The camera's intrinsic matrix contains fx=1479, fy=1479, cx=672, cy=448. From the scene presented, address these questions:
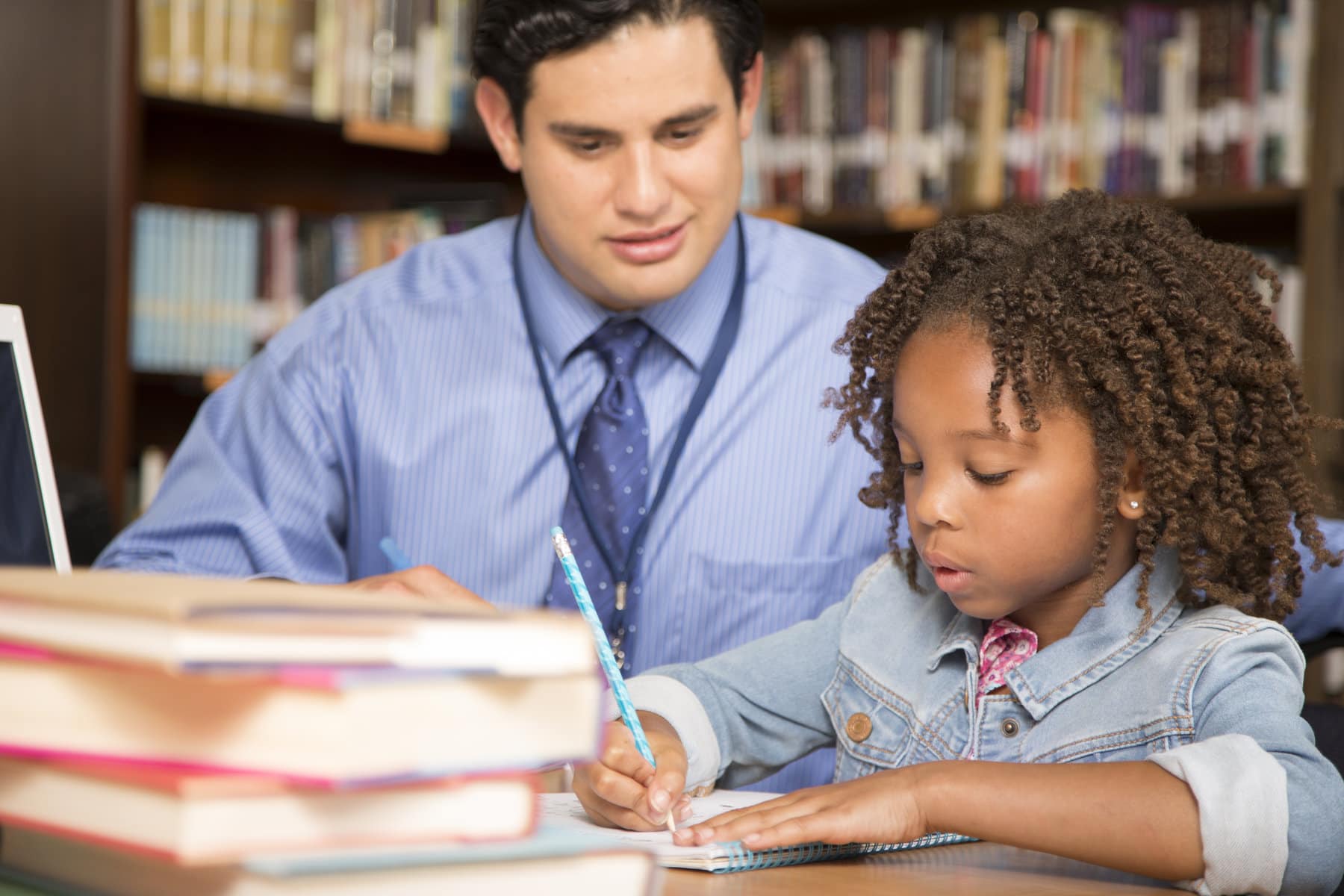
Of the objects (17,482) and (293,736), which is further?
(17,482)

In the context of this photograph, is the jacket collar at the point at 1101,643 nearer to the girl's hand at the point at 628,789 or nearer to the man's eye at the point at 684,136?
the girl's hand at the point at 628,789

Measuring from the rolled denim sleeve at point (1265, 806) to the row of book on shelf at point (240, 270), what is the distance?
84.1 inches

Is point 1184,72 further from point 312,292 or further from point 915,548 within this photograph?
point 915,548

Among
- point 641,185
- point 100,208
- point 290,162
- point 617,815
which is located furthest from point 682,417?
point 290,162

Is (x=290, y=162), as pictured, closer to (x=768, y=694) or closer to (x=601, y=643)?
(x=768, y=694)

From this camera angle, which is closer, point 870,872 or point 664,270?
point 870,872

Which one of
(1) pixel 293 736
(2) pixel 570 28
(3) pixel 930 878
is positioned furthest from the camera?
(2) pixel 570 28

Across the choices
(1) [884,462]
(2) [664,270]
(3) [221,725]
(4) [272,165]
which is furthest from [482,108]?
(4) [272,165]

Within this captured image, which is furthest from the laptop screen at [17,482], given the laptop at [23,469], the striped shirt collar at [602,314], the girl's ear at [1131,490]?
the striped shirt collar at [602,314]

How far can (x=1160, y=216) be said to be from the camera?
3.98 feet

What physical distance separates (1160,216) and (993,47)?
2.12 metres

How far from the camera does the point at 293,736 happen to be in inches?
20.5

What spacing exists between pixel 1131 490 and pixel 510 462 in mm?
811

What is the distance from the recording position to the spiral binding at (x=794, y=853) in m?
0.88
